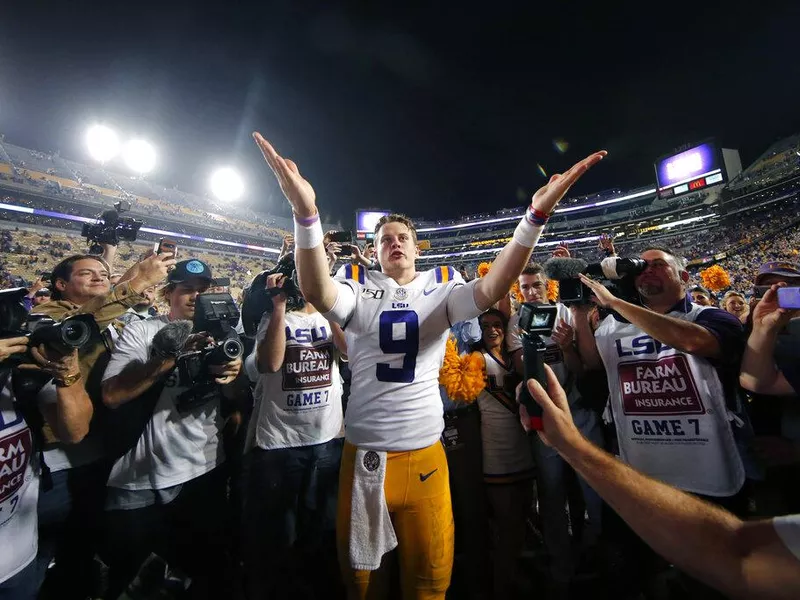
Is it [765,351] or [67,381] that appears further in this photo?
[765,351]

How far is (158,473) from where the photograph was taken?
2.50 meters

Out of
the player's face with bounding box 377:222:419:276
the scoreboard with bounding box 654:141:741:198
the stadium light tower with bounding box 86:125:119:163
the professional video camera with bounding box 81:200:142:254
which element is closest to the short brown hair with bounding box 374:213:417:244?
the player's face with bounding box 377:222:419:276

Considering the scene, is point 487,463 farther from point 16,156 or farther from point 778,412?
point 16,156

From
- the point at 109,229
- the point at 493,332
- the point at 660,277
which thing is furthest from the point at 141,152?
the point at 660,277

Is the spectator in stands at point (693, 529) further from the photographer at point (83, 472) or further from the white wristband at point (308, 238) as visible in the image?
the photographer at point (83, 472)

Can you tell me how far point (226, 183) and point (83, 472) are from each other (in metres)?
45.9

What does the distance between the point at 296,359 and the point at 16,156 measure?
59.4 m

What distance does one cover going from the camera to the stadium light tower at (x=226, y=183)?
4172 cm

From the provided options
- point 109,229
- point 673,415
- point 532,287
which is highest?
point 109,229

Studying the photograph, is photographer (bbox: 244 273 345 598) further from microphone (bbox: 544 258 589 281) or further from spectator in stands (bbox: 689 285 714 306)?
spectator in stands (bbox: 689 285 714 306)

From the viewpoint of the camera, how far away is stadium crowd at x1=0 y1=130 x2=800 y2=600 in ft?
6.18

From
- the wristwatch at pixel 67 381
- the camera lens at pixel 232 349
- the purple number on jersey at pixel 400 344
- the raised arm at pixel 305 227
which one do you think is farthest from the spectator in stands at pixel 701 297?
the wristwatch at pixel 67 381

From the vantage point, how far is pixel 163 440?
2555mm

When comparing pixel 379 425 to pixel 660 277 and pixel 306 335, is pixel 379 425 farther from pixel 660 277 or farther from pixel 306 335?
pixel 660 277
